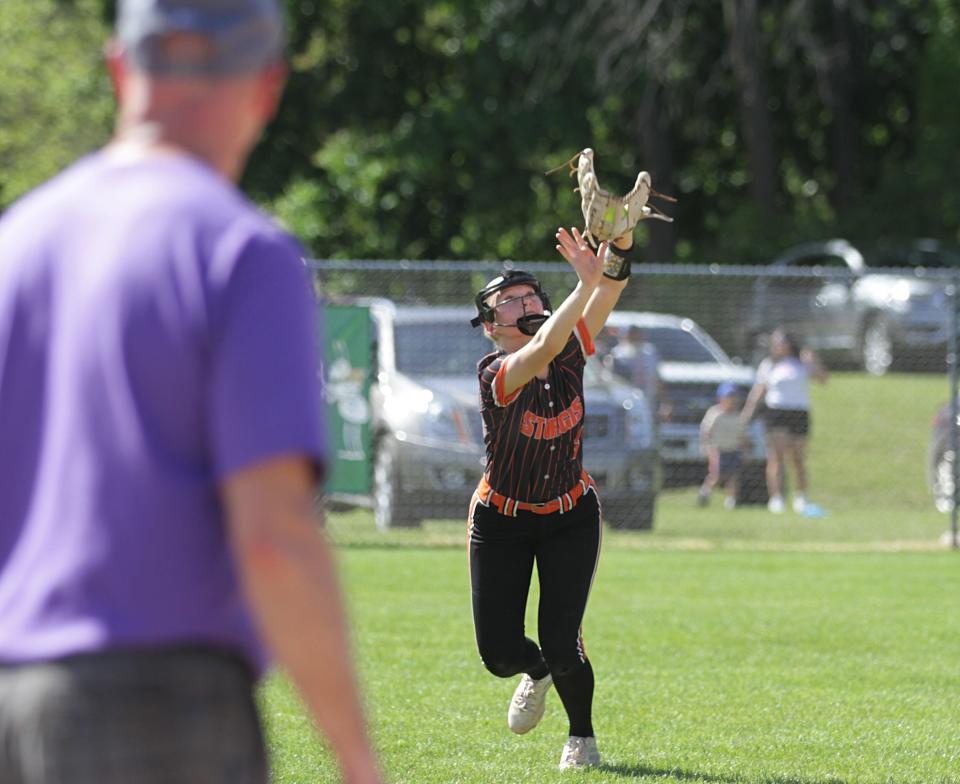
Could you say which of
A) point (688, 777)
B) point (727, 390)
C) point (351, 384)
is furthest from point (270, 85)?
point (727, 390)

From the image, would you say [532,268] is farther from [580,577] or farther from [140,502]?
[140,502]

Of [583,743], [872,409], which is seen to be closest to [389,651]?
[583,743]

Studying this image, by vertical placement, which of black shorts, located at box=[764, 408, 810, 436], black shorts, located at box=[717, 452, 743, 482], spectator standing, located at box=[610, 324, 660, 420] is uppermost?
spectator standing, located at box=[610, 324, 660, 420]

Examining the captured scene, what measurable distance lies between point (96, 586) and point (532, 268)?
1321cm

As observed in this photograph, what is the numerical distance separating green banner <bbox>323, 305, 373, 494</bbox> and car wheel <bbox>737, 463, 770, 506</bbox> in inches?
166

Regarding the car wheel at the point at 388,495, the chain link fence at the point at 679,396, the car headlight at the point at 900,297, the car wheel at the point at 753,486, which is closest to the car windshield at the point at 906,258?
the car headlight at the point at 900,297

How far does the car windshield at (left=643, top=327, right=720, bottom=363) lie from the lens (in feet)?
57.0

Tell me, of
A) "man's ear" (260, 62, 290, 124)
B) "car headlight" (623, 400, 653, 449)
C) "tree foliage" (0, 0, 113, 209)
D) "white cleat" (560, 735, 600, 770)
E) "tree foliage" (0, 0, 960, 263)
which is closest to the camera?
"man's ear" (260, 62, 290, 124)

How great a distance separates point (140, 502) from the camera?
2.23 metres

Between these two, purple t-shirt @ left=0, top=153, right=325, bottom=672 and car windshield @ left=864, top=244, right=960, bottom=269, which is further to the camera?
car windshield @ left=864, top=244, right=960, bottom=269

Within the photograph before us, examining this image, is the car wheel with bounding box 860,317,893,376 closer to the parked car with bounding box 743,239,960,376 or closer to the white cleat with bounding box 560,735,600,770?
the parked car with bounding box 743,239,960,376

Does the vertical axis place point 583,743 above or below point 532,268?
below

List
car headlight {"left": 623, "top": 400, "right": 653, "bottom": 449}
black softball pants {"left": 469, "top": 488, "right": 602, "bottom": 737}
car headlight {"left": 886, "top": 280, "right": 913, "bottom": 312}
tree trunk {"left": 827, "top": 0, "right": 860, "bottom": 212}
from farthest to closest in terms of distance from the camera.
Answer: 1. tree trunk {"left": 827, "top": 0, "right": 860, "bottom": 212}
2. car headlight {"left": 886, "top": 280, "right": 913, "bottom": 312}
3. car headlight {"left": 623, "top": 400, "right": 653, "bottom": 449}
4. black softball pants {"left": 469, "top": 488, "right": 602, "bottom": 737}

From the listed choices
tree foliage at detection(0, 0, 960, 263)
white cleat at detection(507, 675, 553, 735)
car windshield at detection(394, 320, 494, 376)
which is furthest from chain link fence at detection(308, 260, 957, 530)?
tree foliage at detection(0, 0, 960, 263)
